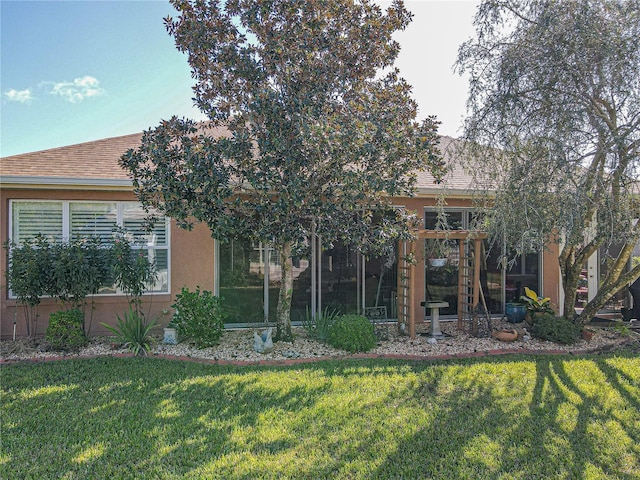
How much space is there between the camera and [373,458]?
3330 mm

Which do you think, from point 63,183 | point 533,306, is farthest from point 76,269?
point 533,306

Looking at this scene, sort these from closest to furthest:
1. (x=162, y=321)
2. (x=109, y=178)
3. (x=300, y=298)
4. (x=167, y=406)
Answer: (x=167, y=406) → (x=109, y=178) → (x=162, y=321) → (x=300, y=298)

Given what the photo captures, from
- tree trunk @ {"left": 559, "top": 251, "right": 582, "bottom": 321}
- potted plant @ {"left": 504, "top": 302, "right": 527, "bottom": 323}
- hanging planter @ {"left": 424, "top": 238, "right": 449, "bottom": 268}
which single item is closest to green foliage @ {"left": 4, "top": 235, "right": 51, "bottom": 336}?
hanging planter @ {"left": 424, "top": 238, "right": 449, "bottom": 268}

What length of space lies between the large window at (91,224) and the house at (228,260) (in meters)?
0.02

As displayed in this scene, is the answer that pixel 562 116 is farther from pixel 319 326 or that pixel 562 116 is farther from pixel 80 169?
pixel 80 169

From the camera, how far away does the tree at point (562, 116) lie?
5941mm

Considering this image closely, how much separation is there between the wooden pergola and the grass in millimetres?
1884

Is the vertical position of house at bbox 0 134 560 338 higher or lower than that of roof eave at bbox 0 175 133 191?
lower

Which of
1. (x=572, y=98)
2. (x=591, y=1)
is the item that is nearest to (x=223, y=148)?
(x=572, y=98)

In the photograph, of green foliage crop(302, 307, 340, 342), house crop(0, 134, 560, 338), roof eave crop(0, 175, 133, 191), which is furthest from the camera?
house crop(0, 134, 560, 338)

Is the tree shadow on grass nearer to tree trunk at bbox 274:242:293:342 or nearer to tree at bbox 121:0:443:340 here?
tree at bbox 121:0:443:340

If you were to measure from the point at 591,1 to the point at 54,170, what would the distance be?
953cm

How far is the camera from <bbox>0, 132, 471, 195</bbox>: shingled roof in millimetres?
6965

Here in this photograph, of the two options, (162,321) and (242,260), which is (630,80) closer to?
(242,260)
